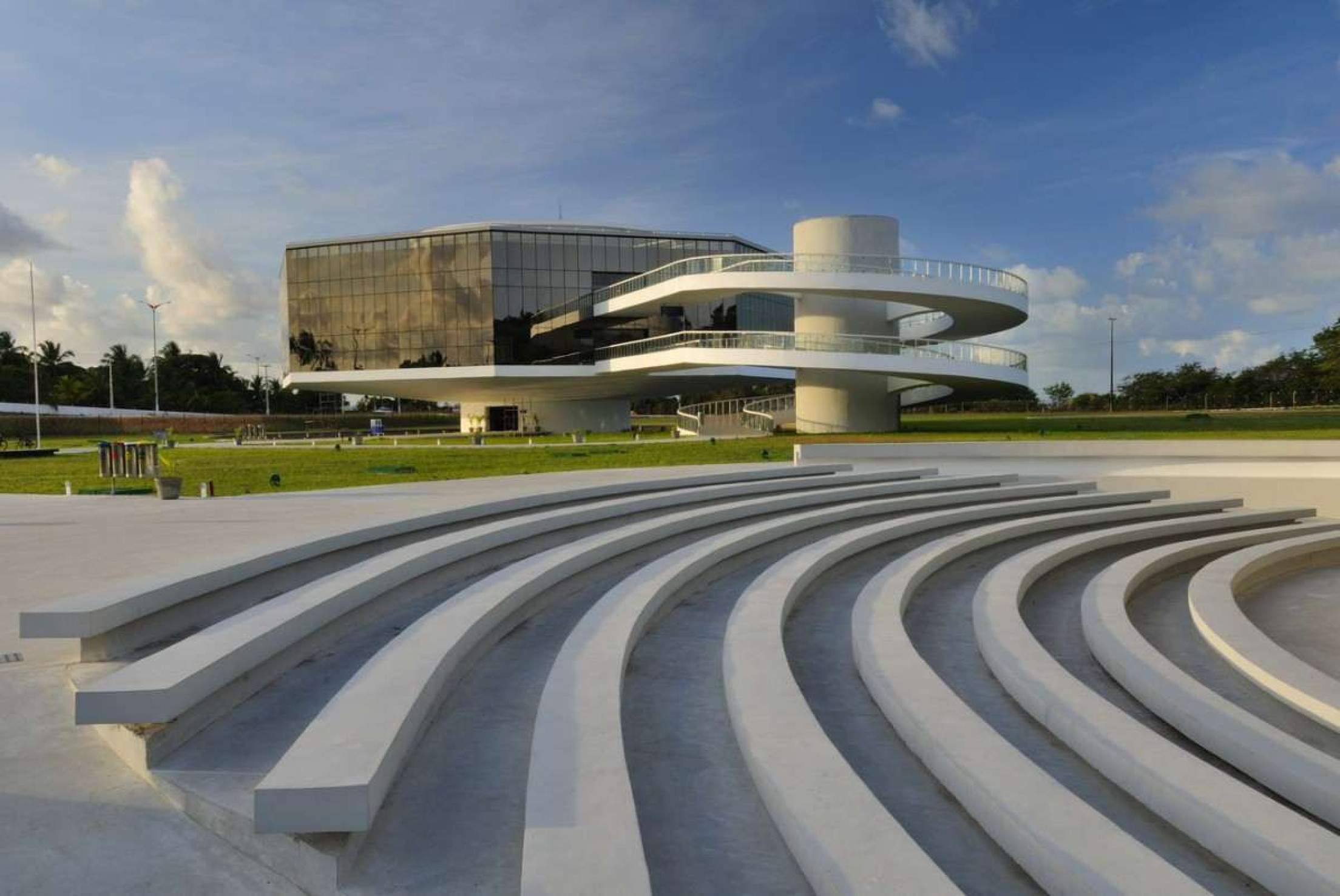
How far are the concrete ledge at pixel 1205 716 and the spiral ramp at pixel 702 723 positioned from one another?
20 mm

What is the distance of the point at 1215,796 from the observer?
354cm

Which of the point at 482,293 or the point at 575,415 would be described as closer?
the point at 482,293

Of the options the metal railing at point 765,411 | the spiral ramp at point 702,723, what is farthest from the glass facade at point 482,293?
the spiral ramp at point 702,723

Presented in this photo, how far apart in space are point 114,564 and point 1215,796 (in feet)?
26.2

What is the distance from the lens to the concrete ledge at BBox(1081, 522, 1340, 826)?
403cm

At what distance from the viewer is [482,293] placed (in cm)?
5438

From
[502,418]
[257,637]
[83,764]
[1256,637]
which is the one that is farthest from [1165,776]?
[502,418]

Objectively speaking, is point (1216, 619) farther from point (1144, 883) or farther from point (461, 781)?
point (461, 781)

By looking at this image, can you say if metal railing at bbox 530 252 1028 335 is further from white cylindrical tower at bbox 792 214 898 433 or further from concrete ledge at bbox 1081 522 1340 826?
concrete ledge at bbox 1081 522 1340 826

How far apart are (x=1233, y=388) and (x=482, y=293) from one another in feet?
243

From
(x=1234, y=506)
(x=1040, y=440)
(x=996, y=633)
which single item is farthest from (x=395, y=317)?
(x=996, y=633)

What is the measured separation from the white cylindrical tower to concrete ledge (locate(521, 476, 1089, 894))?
3216 centimetres

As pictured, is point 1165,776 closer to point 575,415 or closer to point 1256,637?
point 1256,637

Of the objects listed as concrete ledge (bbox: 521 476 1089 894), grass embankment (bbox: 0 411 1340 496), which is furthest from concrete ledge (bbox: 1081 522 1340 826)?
grass embankment (bbox: 0 411 1340 496)
